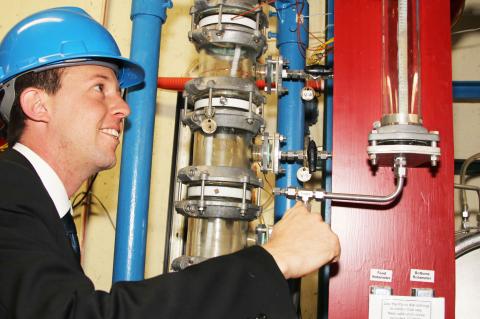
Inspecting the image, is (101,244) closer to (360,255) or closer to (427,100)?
(360,255)

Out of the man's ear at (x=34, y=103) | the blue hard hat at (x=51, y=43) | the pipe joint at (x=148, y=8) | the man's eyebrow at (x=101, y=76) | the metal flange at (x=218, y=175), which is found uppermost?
the pipe joint at (x=148, y=8)

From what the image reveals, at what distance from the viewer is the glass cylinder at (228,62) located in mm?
1280

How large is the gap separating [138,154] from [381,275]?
2.32 feet

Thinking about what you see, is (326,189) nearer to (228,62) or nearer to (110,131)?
(228,62)

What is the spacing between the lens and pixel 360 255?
3.53 feet

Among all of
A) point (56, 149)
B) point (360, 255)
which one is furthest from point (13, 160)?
point (360, 255)

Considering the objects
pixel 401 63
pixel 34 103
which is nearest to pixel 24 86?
pixel 34 103

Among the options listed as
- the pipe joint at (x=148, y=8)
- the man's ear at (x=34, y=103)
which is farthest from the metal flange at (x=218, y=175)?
the pipe joint at (x=148, y=8)

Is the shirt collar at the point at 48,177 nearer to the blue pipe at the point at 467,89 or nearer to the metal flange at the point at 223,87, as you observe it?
the metal flange at the point at 223,87

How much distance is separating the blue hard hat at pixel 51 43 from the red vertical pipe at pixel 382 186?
585mm

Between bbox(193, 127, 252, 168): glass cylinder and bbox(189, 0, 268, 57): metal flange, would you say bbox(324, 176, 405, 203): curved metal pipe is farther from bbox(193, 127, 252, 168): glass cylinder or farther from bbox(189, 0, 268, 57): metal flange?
bbox(189, 0, 268, 57): metal flange

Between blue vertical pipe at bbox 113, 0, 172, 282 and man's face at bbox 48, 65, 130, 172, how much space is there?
0.17 meters

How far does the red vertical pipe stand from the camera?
1.06m

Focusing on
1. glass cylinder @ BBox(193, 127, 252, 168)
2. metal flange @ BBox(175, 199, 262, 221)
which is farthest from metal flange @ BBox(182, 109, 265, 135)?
metal flange @ BBox(175, 199, 262, 221)
